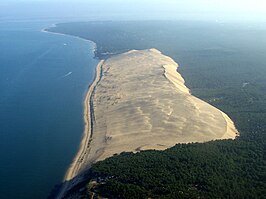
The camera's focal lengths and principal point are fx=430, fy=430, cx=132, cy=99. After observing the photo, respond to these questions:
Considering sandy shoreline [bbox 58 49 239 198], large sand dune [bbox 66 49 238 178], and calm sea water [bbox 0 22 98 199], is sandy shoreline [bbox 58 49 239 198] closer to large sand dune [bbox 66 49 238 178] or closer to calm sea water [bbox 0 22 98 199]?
large sand dune [bbox 66 49 238 178]

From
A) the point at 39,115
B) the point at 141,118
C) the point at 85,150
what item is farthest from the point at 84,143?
the point at 39,115

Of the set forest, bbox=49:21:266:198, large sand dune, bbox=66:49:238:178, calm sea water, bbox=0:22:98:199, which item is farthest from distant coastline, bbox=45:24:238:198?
forest, bbox=49:21:266:198

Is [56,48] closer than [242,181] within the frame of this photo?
No

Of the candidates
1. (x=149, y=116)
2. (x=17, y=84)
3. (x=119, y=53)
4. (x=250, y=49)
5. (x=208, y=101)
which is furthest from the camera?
(x=250, y=49)

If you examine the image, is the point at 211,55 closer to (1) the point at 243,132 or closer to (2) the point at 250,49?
(2) the point at 250,49

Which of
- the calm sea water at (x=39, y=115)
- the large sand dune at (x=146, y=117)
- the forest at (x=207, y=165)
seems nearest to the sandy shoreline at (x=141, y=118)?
the large sand dune at (x=146, y=117)

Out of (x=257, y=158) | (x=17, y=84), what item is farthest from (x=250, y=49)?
(x=257, y=158)
